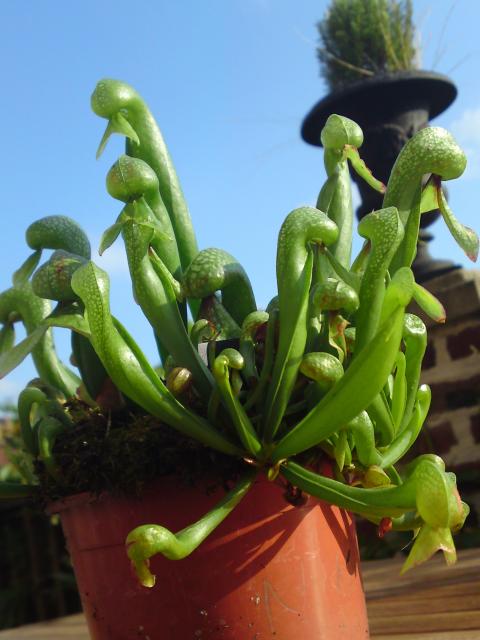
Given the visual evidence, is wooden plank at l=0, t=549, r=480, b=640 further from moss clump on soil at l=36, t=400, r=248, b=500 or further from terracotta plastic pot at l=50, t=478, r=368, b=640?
moss clump on soil at l=36, t=400, r=248, b=500

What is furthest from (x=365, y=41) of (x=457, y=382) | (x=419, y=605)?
(x=419, y=605)

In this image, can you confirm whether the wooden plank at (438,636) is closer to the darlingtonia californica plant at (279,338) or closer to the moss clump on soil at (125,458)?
the darlingtonia californica plant at (279,338)

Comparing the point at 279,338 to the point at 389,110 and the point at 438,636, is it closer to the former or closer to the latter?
the point at 438,636

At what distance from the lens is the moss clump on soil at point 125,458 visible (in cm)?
57

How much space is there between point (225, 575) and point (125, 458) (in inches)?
4.9

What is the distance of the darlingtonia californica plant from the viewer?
51 centimetres

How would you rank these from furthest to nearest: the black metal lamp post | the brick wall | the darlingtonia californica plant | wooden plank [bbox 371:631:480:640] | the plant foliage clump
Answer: the plant foliage clump < the black metal lamp post < the brick wall < wooden plank [bbox 371:631:480:640] < the darlingtonia californica plant

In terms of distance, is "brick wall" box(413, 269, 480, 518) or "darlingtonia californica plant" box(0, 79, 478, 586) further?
"brick wall" box(413, 269, 480, 518)

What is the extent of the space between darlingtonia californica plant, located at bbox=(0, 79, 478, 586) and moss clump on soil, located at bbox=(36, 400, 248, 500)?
0.04ft

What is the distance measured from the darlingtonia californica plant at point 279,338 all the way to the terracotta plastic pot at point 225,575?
0.04m

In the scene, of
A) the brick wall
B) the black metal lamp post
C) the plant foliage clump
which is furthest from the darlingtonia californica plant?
the plant foliage clump

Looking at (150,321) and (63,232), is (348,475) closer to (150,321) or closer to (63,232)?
(150,321)

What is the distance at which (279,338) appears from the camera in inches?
22.6

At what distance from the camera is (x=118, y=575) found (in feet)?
1.96
